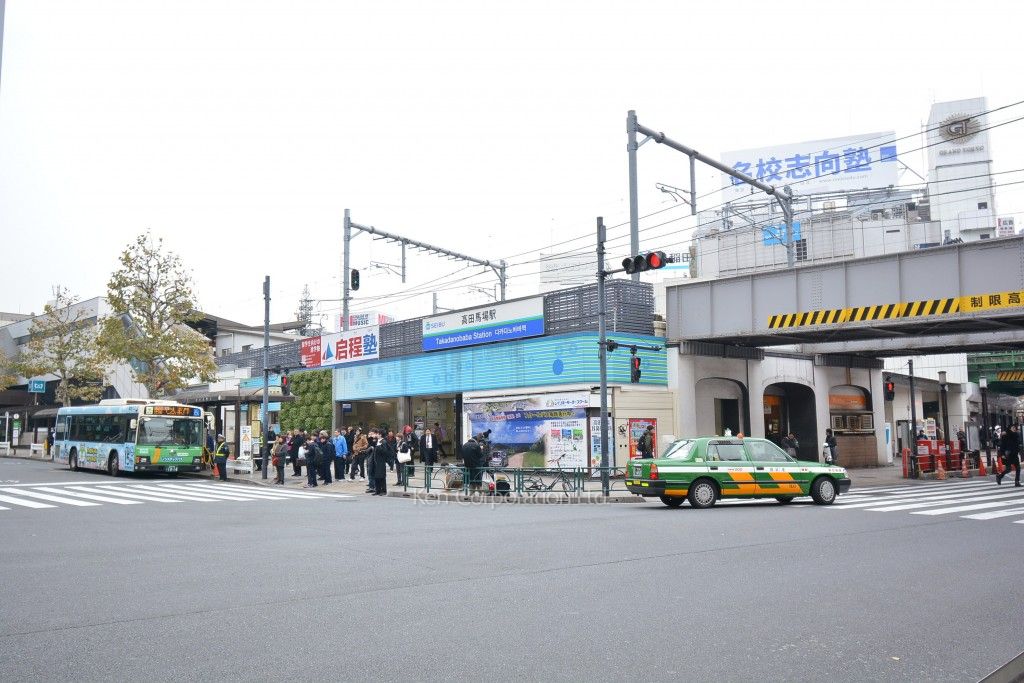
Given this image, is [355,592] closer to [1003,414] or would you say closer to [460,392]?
[460,392]

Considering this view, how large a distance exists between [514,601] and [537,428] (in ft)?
72.4

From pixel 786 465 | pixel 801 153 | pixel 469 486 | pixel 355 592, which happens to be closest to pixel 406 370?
pixel 469 486

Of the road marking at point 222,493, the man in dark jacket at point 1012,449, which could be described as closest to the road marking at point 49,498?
the road marking at point 222,493

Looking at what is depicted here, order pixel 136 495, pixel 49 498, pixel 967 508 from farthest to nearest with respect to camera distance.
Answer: pixel 136 495 → pixel 49 498 → pixel 967 508

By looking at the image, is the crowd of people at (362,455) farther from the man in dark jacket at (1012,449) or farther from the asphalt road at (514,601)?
the man in dark jacket at (1012,449)

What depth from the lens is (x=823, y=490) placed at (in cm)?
1891

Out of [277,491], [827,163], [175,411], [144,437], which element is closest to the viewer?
[277,491]

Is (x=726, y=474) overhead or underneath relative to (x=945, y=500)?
overhead

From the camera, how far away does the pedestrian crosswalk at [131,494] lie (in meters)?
20.2

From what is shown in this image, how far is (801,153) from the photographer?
216ft

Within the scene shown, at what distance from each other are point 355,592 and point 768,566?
15.8 ft

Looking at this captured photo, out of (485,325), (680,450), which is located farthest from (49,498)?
(485,325)

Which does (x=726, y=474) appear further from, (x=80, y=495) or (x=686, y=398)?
(x=80, y=495)

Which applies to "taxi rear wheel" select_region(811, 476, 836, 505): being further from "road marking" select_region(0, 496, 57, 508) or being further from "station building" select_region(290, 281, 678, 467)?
"road marking" select_region(0, 496, 57, 508)
